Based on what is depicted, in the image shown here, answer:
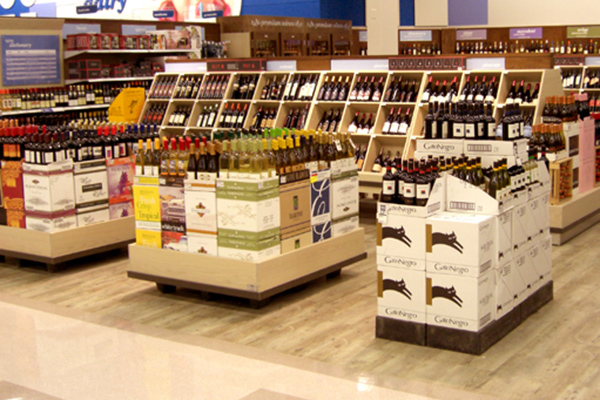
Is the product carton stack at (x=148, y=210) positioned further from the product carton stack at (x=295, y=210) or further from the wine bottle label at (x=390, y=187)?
the wine bottle label at (x=390, y=187)

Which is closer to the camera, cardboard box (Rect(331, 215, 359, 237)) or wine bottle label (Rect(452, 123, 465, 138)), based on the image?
→ wine bottle label (Rect(452, 123, 465, 138))

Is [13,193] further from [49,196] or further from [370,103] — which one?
[370,103]

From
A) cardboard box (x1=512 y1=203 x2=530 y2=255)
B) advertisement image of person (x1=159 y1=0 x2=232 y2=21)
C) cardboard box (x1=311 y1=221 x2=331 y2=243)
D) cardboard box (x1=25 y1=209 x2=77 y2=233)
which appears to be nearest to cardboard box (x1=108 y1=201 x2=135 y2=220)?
cardboard box (x1=25 y1=209 x2=77 y2=233)

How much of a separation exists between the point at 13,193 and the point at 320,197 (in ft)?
9.00

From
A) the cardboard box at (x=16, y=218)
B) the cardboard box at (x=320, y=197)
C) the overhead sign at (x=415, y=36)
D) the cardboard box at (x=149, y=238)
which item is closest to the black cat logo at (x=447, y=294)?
the cardboard box at (x=320, y=197)

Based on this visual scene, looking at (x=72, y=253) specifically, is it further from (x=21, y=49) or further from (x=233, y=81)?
(x=21, y=49)

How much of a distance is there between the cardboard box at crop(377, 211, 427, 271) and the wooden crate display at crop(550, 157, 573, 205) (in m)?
2.87

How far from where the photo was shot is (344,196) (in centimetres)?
559

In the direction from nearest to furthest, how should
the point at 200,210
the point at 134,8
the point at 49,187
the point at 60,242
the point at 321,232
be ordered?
the point at 200,210 → the point at 321,232 → the point at 49,187 → the point at 60,242 → the point at 134,8

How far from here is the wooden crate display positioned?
6.40 meters

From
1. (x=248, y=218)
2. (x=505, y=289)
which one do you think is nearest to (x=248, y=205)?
(x=248, y=218)

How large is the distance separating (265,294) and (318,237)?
733 millimetres

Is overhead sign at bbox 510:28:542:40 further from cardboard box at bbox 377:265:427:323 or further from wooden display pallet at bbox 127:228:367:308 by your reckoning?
cardboard box at bbox 377:265:427:323

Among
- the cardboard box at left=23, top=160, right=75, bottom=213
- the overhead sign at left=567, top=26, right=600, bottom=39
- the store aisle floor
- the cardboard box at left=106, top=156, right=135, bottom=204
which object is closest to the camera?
the store aisle floor
